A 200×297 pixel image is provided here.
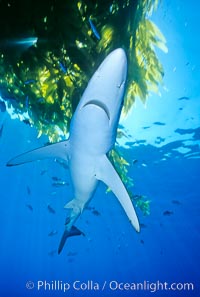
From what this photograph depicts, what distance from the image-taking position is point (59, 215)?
1881 inches

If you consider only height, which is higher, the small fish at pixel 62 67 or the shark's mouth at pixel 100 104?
the small fish at pixel 62 67

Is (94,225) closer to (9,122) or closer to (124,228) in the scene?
(124,228)

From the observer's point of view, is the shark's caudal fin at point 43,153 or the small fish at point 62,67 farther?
the small fish at point 62,67

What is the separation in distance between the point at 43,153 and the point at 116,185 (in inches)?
64.0

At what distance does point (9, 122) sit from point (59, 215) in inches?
1206

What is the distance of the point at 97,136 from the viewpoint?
4188 millimetres

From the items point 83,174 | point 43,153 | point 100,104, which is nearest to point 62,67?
point 43,153

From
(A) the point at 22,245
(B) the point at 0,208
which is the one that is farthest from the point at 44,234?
(B) the point at 0,208

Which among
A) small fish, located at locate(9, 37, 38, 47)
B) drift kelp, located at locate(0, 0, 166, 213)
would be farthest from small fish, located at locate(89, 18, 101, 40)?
small fish, located at locate(9, 37, 38, 47)

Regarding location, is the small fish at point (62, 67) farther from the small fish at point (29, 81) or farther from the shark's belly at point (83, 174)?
the shark's belly at point (83, 174)

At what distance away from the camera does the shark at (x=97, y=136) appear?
3303mm

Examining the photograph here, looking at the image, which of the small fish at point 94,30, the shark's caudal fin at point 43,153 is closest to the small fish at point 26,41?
the small fish at point 94,30

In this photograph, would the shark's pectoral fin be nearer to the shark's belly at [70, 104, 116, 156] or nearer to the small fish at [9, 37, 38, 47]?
the shark's belly at [70, 104, 116, 156]

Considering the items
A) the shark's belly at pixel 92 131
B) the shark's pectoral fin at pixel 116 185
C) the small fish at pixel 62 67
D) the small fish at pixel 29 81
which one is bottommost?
the shark's pectoral fin at pixel 116 185
